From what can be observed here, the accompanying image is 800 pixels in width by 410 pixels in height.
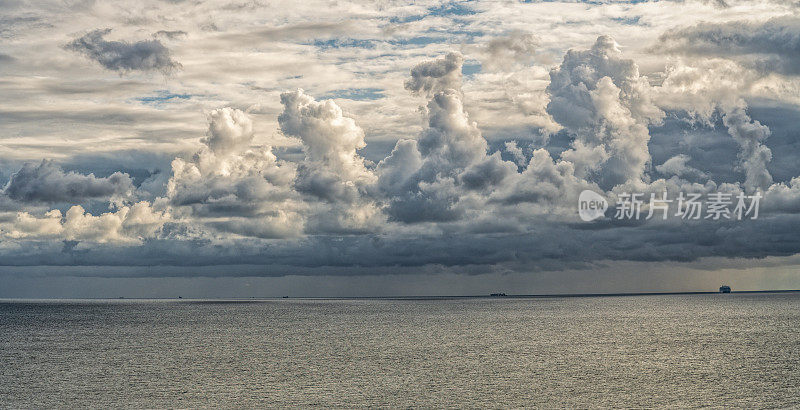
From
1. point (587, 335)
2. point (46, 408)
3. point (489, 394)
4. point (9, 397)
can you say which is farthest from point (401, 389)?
point (587, 335)

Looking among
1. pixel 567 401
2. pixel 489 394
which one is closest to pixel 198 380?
pixel 489 394

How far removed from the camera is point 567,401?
72.4m

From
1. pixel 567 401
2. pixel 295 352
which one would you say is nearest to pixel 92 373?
pixel 295 352

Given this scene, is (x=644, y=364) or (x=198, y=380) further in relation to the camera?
(x=644, y=364)

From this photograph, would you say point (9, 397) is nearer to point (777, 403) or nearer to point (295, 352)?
point (295, 352)

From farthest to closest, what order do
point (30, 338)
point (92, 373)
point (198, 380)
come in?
point (30, 338), point (92, 373), point (198, 380)

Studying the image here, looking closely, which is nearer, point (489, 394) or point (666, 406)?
point (666, 406)

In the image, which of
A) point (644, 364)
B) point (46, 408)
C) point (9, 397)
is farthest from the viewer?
point (644, 364)

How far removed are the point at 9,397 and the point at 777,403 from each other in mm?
75980

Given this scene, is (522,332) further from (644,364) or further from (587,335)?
(644,364)

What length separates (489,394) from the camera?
77062 millimetres

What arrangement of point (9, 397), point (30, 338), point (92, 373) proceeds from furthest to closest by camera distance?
1. point (30, 338)
2. point (92, 373)
3. point (9, 397)

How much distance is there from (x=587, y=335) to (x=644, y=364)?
67427 millimetres

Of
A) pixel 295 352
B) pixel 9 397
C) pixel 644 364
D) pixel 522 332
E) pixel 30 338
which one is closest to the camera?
pixel 9 397
